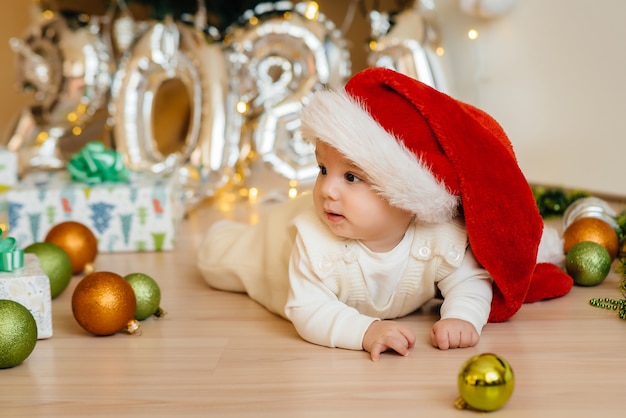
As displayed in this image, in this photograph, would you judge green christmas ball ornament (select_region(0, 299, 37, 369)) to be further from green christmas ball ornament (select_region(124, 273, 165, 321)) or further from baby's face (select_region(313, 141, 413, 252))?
baby's face (select_region(313, 141, 413, 252))

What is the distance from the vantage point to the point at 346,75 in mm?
2439

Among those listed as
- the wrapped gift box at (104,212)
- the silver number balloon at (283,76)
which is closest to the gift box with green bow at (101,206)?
the wrapped gift box at (104,212)

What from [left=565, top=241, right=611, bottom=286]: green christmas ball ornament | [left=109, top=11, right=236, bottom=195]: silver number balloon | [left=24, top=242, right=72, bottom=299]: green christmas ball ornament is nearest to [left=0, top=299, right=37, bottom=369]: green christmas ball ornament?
[left=24, top=242, right=72, bottom=299]: green christmas ball ornament

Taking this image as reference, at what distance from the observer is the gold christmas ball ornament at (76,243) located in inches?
62.7

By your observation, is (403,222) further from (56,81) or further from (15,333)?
(56,81)

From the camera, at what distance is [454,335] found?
1140mm

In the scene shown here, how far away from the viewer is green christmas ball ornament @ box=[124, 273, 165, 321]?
1.31 meters

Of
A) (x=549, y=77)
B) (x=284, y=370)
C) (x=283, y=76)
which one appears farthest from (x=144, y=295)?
(x=549, y=77)

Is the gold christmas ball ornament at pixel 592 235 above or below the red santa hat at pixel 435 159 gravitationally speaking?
below

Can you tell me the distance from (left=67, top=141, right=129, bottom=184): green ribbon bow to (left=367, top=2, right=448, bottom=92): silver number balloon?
0.84m

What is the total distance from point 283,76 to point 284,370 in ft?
4.96

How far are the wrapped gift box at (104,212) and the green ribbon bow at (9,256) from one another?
584mm

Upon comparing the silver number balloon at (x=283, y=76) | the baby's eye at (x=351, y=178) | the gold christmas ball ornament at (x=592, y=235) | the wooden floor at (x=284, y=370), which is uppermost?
the silver number balloon at (x=283, y=76)

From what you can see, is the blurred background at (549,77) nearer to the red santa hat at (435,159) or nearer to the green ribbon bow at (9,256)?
the red santa hat at (435,159)
